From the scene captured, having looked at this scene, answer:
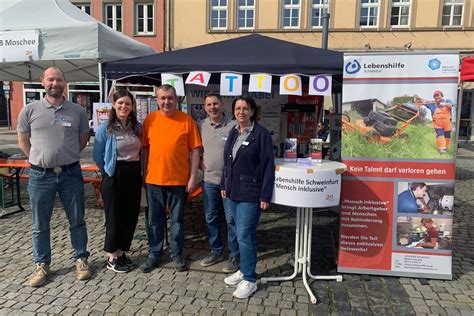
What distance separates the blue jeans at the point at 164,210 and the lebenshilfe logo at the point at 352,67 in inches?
73.7

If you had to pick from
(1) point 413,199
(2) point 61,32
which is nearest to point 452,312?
(1) point 413,199

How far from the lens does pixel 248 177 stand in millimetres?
3219

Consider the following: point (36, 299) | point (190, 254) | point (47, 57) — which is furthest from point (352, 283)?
point (47, 57)

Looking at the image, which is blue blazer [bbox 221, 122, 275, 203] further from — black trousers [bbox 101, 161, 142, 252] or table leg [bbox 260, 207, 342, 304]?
black trousers [bbox 101, 161, 142, 252]

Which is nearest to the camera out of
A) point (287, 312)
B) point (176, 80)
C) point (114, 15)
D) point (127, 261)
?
point (287, 312)

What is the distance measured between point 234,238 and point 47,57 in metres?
3.68

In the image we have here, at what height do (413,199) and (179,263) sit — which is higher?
(413,199)

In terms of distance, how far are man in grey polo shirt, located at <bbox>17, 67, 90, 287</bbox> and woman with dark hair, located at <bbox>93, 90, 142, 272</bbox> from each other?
22cm

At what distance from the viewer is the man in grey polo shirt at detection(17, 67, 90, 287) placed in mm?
3318

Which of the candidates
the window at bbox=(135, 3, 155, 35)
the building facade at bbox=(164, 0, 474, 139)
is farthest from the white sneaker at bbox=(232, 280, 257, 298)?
the window at bbox=(135, 3, 155, 35)

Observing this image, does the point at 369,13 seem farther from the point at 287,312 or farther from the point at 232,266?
the point at 287,312

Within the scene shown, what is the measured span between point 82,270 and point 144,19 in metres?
17.6

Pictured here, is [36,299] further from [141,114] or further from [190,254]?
[141,114]

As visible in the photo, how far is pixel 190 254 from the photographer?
4.20m
